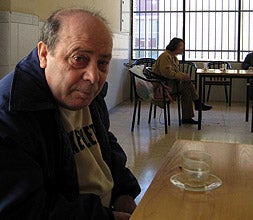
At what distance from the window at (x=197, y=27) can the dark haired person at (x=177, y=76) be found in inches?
94.2

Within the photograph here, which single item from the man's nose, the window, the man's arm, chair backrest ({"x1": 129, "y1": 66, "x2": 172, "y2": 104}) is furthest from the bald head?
the window

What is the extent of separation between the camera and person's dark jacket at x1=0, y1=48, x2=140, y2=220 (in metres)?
0.91

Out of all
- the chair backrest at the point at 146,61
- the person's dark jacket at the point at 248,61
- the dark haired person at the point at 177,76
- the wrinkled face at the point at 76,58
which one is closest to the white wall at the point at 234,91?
the person's dark jacket at the point at 248,61

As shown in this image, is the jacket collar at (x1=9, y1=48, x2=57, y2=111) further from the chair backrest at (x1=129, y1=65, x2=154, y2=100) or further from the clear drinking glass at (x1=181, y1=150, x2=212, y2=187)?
the chair backrest at (x1=129, y1=65, x2=154, y2=100)

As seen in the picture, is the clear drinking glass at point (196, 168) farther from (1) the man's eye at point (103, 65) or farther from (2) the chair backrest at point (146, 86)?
(2) the chair backrest at point (146, 86)

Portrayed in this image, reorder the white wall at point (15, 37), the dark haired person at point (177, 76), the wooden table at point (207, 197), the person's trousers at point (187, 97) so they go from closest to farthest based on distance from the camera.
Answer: the wooden table at point (207, 197), the white wall at point (15, 37), the dark haired person at point (177, 76), the person's trousers at point (187, 97)

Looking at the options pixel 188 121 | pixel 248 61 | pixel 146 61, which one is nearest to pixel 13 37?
pixel 188 121

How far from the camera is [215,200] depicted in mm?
974

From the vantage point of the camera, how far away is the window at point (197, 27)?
7141 mm

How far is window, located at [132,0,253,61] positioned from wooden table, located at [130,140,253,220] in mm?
6237

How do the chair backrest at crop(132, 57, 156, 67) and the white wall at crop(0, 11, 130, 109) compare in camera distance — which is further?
the chair backrest at crop(132, 57, 156, 67)

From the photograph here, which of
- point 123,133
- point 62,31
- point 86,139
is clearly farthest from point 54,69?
point 123,133

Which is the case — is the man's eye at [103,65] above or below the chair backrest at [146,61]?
below

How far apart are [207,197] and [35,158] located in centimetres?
45
